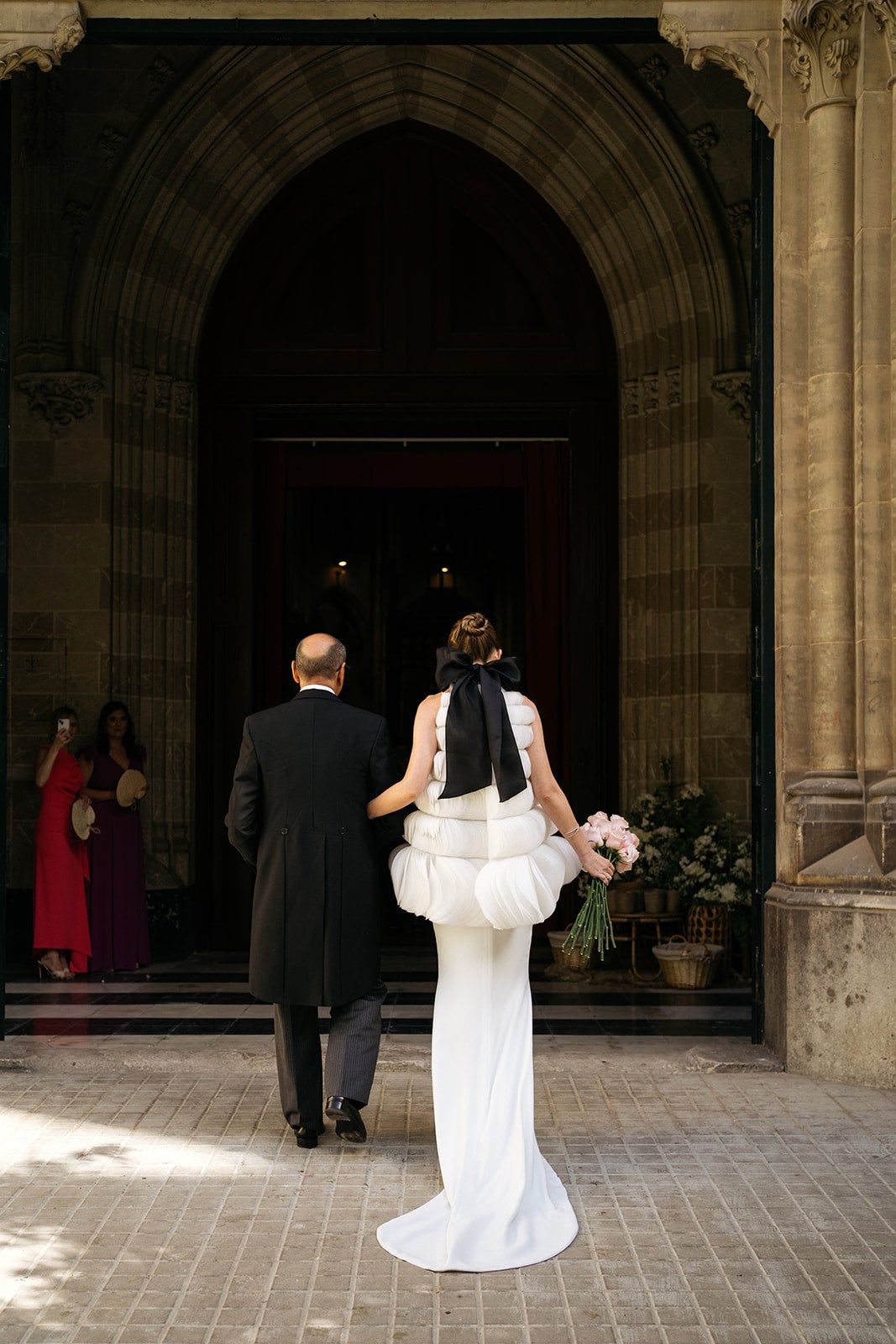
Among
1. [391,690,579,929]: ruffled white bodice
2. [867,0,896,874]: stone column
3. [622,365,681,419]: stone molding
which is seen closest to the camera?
[391,690,579,929]: ruffled white bodice

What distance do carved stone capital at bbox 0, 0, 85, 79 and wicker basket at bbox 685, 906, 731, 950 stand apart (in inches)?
243

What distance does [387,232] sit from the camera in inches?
443

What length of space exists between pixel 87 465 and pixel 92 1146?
6325mm

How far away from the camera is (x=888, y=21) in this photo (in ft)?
21.1

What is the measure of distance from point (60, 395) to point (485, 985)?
282 inches

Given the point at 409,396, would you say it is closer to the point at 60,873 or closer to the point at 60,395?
the point at 60,395

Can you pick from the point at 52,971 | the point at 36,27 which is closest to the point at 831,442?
the point at 36,27

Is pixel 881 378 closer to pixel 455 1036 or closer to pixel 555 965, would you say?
pixel 455 1036

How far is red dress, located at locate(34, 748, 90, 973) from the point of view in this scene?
373 inches

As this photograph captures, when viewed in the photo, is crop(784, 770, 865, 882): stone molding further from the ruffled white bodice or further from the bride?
the ruffled white bodice

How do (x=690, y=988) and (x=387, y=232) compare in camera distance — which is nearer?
(x=690, y=988)

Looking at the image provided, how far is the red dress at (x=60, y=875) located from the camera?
31.1ft

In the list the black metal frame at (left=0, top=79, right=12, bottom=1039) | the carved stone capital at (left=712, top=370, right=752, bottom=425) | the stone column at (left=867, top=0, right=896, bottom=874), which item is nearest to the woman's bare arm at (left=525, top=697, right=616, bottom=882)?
the stone column at (left=867, top=0, right=896, bottom=874)

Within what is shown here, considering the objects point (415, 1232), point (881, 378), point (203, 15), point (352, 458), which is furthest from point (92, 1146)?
point (352, 458)
